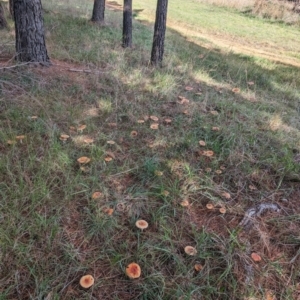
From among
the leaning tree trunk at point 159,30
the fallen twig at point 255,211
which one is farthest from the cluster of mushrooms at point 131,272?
the leaning tree trunk at point 159,30

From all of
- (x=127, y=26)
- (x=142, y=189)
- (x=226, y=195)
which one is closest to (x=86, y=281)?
→ (x=142, y=189)

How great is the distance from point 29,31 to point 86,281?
13.3 ft

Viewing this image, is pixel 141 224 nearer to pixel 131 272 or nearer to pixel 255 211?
pixel 131 272

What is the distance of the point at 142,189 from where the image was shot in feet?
8.21

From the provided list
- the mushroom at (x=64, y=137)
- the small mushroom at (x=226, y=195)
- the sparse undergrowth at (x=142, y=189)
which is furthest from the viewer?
the mushroom at (x=64, y=137)

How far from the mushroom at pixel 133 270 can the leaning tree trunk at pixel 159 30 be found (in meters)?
4.55

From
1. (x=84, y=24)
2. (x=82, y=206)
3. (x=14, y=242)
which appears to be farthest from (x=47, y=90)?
(x=84, y=24)

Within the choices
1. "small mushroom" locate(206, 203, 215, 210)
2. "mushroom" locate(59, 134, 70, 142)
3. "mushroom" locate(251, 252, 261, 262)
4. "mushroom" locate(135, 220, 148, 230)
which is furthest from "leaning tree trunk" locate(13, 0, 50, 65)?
"mushroom" locate(251, 252, 261, 262)

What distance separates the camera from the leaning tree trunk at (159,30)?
5.25 metres

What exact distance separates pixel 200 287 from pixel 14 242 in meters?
1.32

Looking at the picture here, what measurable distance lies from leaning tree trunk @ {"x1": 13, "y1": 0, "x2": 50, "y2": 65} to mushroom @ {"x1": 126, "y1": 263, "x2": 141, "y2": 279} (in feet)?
12.4

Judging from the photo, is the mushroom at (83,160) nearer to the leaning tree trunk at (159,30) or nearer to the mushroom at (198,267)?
the mushroom at (198,267)

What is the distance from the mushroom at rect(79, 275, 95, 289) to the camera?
5.68 ft

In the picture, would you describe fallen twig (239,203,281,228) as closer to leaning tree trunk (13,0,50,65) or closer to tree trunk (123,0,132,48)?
leaning tree trunk (13,0,50,65)
